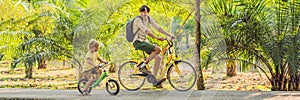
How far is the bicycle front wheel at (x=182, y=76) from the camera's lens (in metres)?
4.15

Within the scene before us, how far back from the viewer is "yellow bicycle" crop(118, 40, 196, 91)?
13.5 ft

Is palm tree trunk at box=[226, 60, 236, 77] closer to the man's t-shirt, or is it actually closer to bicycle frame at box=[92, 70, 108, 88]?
the man's t-shirt

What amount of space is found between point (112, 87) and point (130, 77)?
0.18 metres

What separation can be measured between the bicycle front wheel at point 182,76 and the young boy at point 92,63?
600 mm

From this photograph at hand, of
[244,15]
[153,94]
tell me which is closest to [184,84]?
[153,94]

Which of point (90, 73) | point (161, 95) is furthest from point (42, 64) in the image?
point (161, 95)

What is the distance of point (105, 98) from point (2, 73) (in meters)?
1.63

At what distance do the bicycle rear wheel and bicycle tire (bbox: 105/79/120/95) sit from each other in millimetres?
110

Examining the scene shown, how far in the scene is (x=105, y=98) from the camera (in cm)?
404

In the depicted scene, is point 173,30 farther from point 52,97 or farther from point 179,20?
point 52,97

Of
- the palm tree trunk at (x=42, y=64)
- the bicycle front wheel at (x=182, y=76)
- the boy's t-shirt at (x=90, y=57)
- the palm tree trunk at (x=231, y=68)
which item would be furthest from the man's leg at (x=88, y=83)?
the palm tree trunk at (x=231, y=68)

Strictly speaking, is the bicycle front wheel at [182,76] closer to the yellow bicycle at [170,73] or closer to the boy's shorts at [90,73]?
the yellow bicycle at [170,73]

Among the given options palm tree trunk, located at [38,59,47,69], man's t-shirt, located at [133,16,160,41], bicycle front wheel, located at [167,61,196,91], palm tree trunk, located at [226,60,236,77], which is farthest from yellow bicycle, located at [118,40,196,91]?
palm tree trunk, located at [38,59,47,69]

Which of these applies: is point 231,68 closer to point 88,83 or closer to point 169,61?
point 169,61
